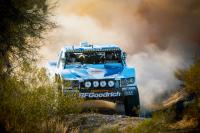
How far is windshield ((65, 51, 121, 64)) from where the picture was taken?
71.1 feet

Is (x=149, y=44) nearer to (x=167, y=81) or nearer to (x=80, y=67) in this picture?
(x=167, y=81)

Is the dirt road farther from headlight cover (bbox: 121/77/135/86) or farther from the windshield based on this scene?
the windshield

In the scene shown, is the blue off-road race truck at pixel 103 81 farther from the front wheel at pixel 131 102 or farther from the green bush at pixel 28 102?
the green bush at pixel 28 102

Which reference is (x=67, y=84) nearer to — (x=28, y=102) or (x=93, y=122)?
(x=93, y=122)

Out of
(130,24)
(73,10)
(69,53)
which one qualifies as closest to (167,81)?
(130,24)

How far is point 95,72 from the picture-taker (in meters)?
20.6

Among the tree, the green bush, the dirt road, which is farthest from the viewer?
the tree

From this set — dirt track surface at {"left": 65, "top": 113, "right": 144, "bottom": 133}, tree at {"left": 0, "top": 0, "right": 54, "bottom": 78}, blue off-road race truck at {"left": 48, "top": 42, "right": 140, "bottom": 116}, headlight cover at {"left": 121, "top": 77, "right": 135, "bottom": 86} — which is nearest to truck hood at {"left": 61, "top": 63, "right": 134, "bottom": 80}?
blue off-road race truck at {"left": 48, "top": 42, "right": 140, "bottom": 116}

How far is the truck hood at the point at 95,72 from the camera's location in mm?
20422

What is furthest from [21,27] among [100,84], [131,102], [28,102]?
[28,102]

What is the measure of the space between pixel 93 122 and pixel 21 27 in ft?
11.9

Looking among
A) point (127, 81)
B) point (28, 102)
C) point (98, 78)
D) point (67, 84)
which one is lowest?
point (28, 102)

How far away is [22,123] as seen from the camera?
49.8 ft

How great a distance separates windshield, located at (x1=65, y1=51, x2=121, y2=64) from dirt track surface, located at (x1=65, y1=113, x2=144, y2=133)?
2.95 m
